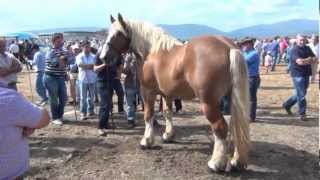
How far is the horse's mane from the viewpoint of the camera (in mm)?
7387

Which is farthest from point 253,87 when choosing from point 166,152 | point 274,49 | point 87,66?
point 274,49

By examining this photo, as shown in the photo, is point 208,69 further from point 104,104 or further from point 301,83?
point 301,83

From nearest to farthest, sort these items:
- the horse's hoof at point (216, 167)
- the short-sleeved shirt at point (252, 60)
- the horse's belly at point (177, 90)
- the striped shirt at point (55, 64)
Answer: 1. the horse's hoof at point (216, 167)
2. the horse's belly at point (177, 90)
3. the striped shirt at point (55, 64)
4. the short-sleeved shirt at point (252, 60)

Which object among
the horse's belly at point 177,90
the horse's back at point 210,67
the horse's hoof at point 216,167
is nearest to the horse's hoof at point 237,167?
the horse's hoof at point 216,167

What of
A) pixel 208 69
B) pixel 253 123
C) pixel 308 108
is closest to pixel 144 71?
pixel 208 69

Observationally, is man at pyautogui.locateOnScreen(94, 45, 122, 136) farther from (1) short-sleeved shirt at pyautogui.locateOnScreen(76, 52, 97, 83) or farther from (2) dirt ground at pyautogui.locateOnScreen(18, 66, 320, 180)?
(1) short-sleeved shirt at pyautogui.locateOnScreen(76, 52, 97, 83)

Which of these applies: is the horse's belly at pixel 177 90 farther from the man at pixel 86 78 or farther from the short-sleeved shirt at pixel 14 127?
the short-sleeved shirt at pixel 14 127

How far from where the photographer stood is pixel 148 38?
764 centimetres

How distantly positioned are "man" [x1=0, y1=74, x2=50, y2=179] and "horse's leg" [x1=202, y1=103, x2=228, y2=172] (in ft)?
11.1

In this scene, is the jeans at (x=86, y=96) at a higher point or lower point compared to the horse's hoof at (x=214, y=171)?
higher

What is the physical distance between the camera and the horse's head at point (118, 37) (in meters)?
7.86

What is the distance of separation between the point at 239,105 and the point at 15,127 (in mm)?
3611

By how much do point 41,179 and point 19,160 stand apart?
322 centimetres

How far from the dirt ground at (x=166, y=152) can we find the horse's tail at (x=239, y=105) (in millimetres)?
440
